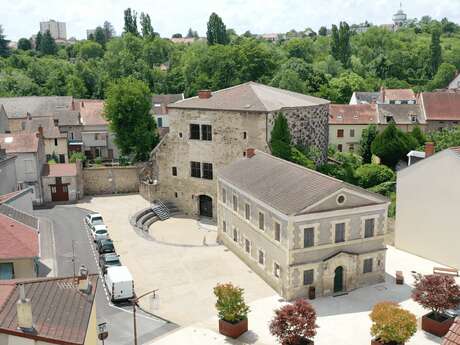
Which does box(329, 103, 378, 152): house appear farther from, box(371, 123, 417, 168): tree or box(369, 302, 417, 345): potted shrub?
box(369, 302, 417, 345): potted shrub

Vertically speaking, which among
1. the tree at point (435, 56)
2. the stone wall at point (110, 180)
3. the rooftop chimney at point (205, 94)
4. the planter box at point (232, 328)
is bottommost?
the planter box at point (232, 328)

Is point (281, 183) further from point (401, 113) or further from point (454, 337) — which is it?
point (401, 113)

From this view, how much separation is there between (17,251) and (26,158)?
2450cm

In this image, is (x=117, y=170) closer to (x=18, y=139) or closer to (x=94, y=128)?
(x=18, y=139)

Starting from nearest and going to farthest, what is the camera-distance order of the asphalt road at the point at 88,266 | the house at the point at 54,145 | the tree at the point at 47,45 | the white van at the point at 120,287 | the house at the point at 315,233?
the asphalt road at the point at 88,266 < the white van at the point at 120,287 < the house at the point at 315,233 < the house at the point at 54,145 < the tree at the point at 47,45

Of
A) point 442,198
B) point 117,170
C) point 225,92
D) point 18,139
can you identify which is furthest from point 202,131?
point 442,198

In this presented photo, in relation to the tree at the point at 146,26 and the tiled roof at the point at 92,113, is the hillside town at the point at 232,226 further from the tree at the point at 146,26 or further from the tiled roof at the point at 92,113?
the tree at the point at 146,26

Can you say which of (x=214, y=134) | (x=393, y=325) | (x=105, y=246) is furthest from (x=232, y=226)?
(x=393, y=325)

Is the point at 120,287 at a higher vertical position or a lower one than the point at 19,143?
lower

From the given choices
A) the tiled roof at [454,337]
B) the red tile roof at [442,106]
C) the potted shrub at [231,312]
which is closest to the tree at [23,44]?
the red tile roof at [442,106]

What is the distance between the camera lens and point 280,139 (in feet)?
144

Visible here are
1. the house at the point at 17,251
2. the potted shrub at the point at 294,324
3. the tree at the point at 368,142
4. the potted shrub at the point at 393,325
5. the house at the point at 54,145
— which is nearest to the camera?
the potted shrub at the point at 393,325

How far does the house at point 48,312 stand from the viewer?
1527 cm

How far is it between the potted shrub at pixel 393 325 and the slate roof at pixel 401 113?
50.7 m
